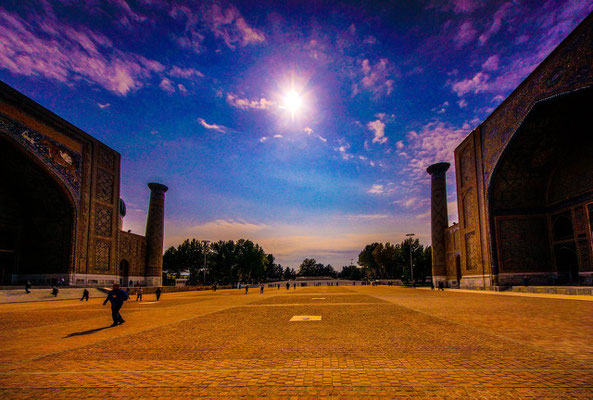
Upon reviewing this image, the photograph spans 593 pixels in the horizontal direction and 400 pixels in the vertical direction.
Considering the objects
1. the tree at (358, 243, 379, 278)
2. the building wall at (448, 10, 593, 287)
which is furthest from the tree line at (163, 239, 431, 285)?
the building wall at (448, 10, 593, 287)

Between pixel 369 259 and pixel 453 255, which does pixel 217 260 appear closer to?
pixel 369 259

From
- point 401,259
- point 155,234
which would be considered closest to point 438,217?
point 401,259

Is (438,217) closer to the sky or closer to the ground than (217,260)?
closer to the sky

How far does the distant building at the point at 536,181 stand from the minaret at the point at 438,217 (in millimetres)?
8638

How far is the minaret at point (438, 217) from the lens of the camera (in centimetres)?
4567

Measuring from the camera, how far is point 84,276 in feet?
113

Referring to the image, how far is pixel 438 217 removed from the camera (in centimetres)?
4706

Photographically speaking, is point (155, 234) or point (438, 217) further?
point (155, 234)

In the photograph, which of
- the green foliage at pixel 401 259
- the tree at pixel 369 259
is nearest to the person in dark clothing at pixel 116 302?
the green foliage at pixel 401 259

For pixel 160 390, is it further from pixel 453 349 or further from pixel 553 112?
pixel 553 112

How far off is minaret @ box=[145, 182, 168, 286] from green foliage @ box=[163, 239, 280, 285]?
89.7ft

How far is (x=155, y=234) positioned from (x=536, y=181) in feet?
167

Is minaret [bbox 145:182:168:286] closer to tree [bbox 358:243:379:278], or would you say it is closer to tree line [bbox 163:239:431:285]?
tree line [bbox 163:239:431:285]

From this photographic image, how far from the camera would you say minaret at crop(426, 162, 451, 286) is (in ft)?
150
